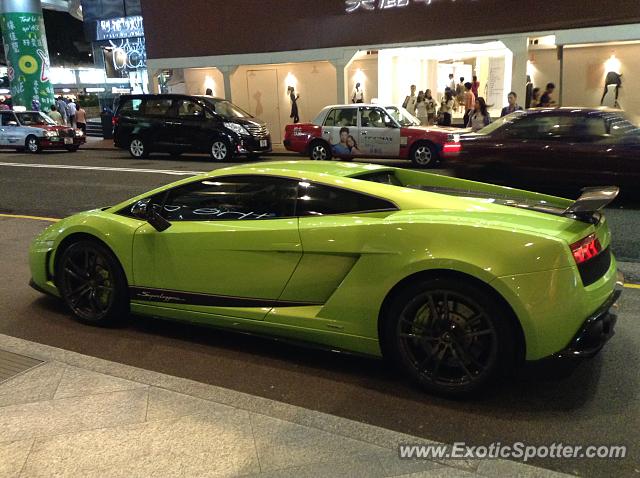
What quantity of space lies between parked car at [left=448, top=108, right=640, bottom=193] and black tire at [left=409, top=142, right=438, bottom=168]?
4.07 m

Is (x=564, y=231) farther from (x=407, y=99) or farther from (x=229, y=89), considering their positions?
(x=229, y=89)

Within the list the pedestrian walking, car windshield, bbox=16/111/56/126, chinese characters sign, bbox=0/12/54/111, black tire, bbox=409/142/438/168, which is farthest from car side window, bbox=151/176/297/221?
chinese characters sign, bbox=0/12/54/111

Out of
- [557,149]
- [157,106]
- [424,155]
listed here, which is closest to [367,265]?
[557,149]

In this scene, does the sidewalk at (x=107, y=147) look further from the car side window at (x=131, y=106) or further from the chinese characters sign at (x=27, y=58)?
the car side window at (x=131, y=106)

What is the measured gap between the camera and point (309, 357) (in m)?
4.07

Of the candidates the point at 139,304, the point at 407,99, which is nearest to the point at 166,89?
the point at 407,99

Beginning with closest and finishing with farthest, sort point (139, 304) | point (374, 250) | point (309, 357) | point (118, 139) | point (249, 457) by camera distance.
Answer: point (249, 457)
point (374, 250)
point (309, 357)
point (139, 304)
point (118, 139)

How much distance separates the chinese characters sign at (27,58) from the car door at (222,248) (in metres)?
25.2

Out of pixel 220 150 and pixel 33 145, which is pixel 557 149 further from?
pixel 33 145

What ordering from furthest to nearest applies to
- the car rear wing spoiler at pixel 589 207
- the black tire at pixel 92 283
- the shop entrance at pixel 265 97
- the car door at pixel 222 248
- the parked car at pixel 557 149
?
the shop entrance at pixel 265 97
the parked car at pixel 557 149
the black tire at pixel 92 283
the car door at pixel 222 248
the car rear wing spoiler at pixel 589 207

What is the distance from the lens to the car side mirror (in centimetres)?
425

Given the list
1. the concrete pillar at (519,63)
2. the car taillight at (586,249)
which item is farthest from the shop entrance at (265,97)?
the car taillight at (586,249)

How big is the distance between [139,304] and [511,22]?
16.0 meters

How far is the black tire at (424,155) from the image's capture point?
13.9 m
